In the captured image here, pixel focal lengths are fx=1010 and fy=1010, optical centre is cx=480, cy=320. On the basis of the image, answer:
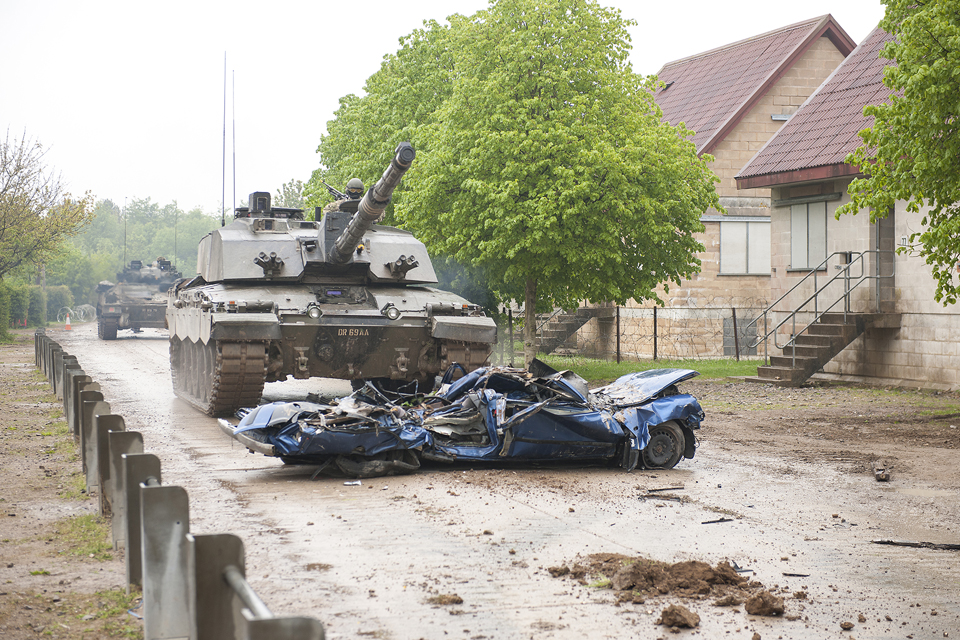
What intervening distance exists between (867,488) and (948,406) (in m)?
7.89

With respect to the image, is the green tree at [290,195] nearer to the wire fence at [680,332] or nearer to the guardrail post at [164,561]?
the wire fence at [680,332]

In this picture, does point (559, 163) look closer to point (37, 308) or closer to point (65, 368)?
point (65, 368)

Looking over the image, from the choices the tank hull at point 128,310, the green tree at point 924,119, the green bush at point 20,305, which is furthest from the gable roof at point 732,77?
the green bush at point 20,305

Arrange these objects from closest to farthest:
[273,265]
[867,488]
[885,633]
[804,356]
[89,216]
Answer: [885,633]
[867,488]
[273,265]
[804,356]
[89,216]

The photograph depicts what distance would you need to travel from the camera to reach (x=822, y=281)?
2077 cm

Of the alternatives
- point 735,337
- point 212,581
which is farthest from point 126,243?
point 212,581

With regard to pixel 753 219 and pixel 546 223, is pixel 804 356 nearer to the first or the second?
pixel 546 223

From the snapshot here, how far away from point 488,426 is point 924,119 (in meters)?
6.61

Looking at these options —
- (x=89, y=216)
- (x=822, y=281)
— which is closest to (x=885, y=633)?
(x=822, y=281)

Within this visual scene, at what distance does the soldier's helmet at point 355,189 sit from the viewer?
50.9ft

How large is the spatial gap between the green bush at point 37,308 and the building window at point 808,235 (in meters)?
36.1

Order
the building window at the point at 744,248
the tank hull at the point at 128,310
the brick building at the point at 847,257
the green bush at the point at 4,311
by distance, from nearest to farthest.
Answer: the brick building at the point at 847,257, the building window at the point at 744,248, the green bush at the point at 4,311, the tank hull at the point at 128,310

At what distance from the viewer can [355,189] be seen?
1562 centimetres

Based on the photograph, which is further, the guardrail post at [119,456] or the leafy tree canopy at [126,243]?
the leafy tree canopy at [126,243]
